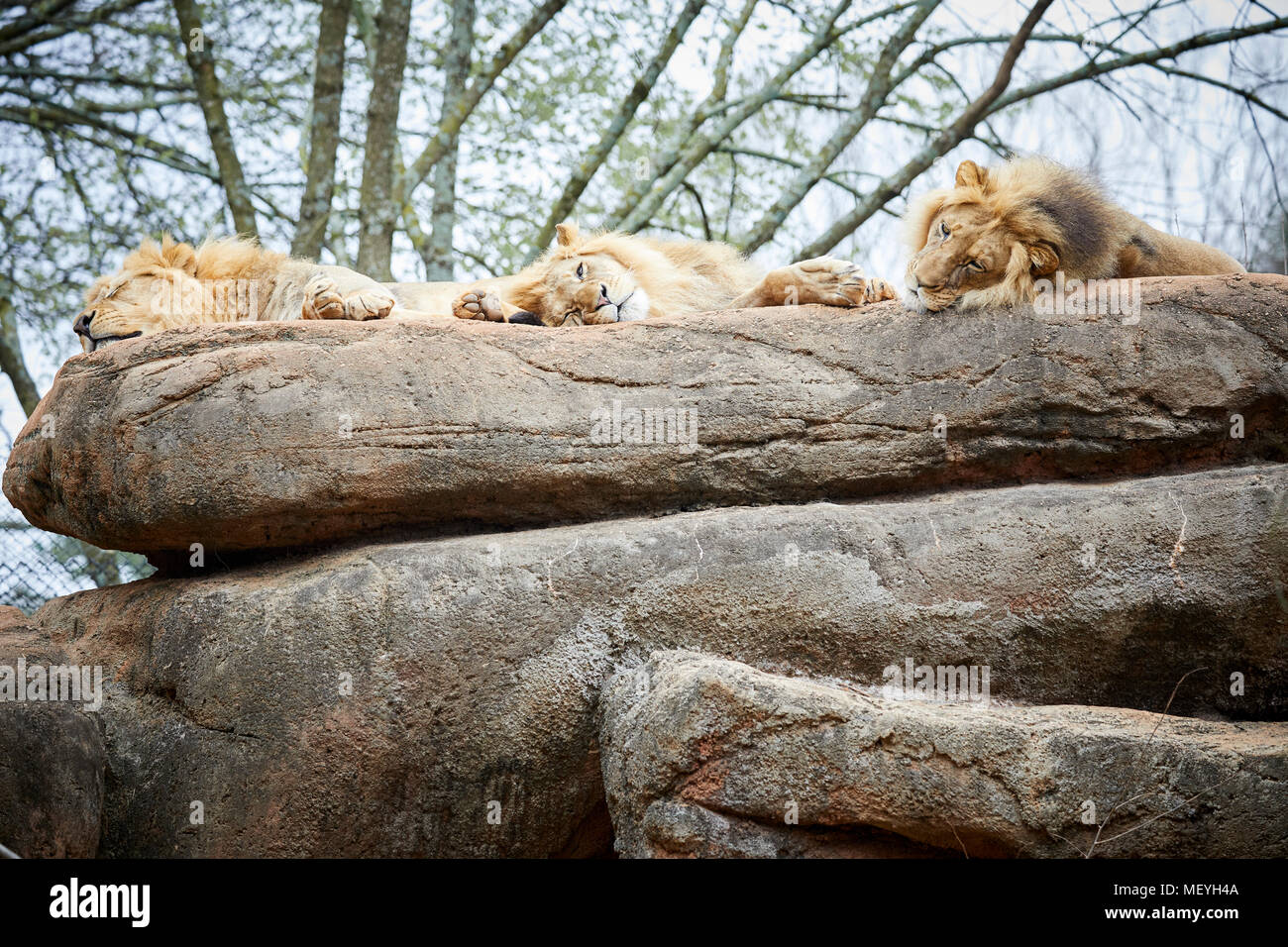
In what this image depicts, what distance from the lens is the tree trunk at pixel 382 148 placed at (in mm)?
9633

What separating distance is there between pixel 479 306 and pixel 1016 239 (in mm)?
2263

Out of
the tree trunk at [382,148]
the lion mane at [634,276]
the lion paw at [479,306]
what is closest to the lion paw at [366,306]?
the lion paw at [479,306]

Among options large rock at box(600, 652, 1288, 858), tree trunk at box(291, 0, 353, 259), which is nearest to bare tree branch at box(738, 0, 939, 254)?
tree trunk at box(291, 0, 353, 259)

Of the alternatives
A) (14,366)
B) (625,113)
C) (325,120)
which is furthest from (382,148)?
(14,366)

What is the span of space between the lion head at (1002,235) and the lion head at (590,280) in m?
1.41

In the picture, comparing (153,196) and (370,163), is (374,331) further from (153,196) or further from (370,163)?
(153,196)

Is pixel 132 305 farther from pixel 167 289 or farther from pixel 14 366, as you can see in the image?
pixel 14 366

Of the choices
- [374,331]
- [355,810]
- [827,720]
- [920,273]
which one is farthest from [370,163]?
[827,720]

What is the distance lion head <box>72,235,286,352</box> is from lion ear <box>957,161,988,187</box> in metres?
3.36

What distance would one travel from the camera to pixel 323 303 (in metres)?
5.25

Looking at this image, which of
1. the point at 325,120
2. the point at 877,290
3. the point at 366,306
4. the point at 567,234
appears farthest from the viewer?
the point at 325,120

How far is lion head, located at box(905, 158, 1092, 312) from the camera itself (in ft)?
16.8

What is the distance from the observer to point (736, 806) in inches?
148

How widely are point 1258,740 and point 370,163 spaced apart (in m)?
7.82
